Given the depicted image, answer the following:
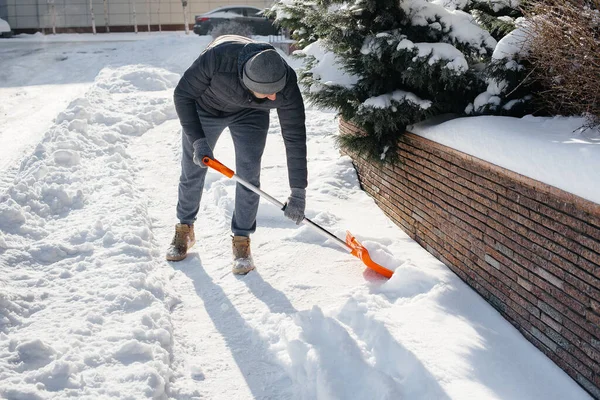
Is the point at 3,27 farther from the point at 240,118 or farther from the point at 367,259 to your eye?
the point at 367,259

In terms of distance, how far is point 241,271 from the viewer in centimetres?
404

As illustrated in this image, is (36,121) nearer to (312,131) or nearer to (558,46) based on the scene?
(312,131)

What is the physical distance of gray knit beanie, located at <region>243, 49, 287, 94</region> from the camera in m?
3.38

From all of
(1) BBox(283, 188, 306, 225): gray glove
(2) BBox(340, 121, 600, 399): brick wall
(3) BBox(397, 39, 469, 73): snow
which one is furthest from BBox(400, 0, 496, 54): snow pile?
(1) BBox(283, 188, 306, 225): gray glove

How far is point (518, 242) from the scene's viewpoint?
3057mm

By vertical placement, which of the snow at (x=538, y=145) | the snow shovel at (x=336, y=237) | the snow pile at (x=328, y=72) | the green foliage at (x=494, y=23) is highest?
the green foliage at (x=494, y=23)

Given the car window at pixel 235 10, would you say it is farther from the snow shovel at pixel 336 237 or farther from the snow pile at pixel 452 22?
the snow shovel at pixel 336 237

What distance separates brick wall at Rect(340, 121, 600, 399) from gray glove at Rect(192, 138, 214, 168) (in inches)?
54.7

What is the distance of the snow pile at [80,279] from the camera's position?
2764mm

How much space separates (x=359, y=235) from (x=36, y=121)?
5765mm

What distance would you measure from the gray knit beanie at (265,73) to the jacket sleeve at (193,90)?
1.10ft

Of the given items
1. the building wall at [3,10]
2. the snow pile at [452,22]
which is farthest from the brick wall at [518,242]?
the building wall at [3,10]

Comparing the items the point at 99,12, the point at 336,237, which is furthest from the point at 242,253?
the point at 99,12

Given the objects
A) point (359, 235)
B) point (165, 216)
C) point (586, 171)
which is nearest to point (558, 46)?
point (586, 171)
